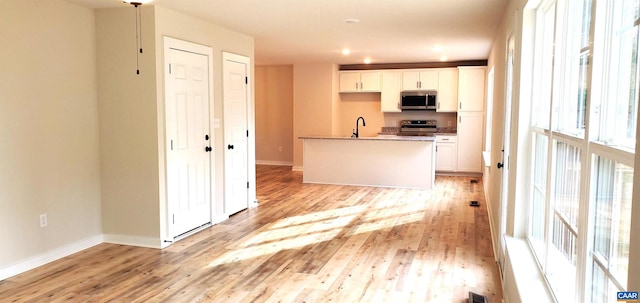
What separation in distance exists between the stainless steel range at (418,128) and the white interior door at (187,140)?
18.0ft

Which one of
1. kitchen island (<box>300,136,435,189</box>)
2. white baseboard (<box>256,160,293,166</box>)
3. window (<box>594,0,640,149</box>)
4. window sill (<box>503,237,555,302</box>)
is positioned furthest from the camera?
white baseboard (<box>256,160,293,166</box>)

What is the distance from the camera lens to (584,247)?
158 centimetres

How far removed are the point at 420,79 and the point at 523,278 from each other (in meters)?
7.24

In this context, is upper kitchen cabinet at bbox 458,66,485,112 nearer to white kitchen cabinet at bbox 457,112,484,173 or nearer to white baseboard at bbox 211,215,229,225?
white kitchen cabinet at bbox 457,112,484,173

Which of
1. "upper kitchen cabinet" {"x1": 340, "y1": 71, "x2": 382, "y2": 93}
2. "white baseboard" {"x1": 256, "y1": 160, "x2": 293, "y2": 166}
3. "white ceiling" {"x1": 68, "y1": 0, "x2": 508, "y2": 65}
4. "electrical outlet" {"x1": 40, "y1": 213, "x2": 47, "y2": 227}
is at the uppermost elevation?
"white ceiling" {"x1": 68, "y1": 0, "x2": 508, "y2": 65}

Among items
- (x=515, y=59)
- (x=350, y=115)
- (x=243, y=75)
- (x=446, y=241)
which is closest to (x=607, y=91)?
(x=515, y=59)

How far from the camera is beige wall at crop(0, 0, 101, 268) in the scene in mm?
3734

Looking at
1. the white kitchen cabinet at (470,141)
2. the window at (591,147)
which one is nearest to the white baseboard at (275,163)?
the white kitchen cabinet at (470,141)

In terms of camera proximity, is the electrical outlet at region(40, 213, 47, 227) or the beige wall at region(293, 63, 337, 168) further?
the beige wall at region(293, 63, 337, 168)

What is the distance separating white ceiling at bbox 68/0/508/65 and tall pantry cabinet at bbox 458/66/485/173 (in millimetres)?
1015

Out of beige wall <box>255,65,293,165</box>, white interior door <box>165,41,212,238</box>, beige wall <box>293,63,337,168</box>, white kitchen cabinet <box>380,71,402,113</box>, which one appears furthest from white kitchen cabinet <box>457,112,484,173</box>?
white interior door <box>165,41,212,238</box>

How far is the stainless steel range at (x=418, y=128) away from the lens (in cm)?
952

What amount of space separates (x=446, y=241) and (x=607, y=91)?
343 cm

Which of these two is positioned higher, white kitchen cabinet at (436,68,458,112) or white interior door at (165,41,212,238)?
white kitchen cabinet at (436,68,458,112)
